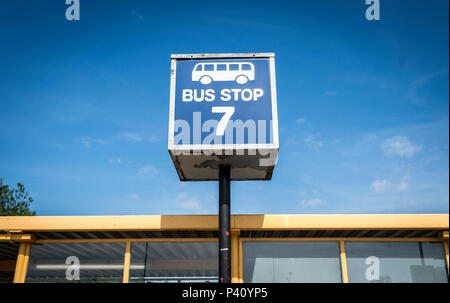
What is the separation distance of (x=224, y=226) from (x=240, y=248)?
1833 mm

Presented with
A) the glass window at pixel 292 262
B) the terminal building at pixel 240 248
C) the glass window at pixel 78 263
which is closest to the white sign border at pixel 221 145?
the terminal building at pixel 240 248

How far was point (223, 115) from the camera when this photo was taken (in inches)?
281

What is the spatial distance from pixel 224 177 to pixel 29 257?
17.3 ft

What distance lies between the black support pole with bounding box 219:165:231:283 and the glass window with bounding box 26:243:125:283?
3.10m

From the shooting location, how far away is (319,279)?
7.86m

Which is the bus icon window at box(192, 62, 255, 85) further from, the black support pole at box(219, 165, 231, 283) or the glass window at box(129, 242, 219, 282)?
the glass window at box(129, 242, 219, 282)

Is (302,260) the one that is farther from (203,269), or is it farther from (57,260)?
(57,260)

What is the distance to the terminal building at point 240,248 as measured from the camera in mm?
7551

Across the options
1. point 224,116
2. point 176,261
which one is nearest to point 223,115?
point 224,116

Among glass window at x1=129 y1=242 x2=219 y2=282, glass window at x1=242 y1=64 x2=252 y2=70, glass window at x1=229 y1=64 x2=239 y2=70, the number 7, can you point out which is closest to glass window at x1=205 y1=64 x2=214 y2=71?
glass window at x1=229 y1=64 x2=239 y2=70
